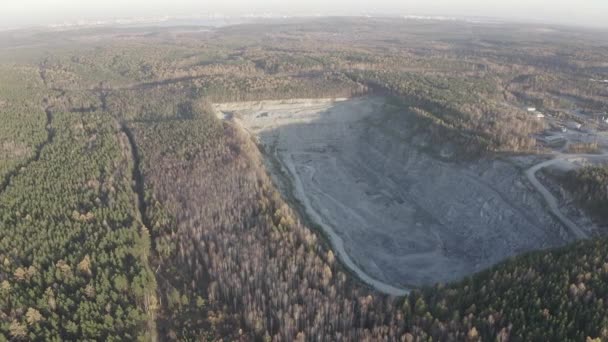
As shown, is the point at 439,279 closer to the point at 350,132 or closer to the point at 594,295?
the point at 594,295

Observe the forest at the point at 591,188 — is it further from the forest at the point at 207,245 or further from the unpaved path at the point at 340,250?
the unpaved path at the point at 340,250

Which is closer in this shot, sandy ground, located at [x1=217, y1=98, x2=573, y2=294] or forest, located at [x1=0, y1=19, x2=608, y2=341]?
forest, located at [x1=0, y1=19, x2=608, y2=341]

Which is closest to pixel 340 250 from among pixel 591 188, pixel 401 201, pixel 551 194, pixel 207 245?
pixel 207 245

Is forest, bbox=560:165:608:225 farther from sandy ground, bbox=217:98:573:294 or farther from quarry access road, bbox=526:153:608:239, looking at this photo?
sandy ground, bbox=217:98:573:294

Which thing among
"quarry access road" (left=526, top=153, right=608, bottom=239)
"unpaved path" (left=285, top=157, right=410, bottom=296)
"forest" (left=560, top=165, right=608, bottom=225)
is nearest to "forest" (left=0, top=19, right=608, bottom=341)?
"forest" (left=560, top=165, right=608, bottom=225)

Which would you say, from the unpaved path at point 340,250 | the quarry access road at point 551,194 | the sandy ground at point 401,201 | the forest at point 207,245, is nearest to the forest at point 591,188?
the forest at point 207,245

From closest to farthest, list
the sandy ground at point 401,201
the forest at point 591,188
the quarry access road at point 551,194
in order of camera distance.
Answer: the quarry access road at point 551,194
the forest at point 591,188
the sandy ground at point 401,201
